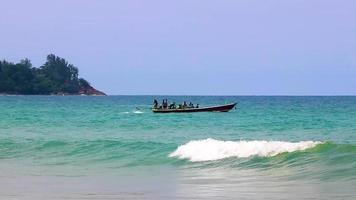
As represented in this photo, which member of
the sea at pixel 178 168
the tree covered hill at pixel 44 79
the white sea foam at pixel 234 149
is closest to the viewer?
the sea at pixel 178 168

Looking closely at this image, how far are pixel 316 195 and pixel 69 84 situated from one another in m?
175

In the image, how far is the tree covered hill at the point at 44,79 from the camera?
552ft

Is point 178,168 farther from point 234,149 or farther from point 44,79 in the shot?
point 44,79

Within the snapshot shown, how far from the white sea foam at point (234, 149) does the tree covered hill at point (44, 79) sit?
146 metres

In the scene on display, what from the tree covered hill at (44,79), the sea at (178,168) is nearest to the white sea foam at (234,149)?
the sea at (178,168)

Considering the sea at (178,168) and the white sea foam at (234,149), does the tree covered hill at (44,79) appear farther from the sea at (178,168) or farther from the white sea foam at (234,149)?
the white sea foam at (234,149)

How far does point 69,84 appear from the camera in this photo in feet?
611

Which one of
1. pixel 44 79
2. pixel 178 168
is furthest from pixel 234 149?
pixel 44 79

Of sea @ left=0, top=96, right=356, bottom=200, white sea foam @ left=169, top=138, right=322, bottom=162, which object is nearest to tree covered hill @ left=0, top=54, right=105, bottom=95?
sea @ left=0, top=96, right=356, bottom=200

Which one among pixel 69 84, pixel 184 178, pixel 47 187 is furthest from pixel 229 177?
pixel 69 84

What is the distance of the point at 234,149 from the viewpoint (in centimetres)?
2317

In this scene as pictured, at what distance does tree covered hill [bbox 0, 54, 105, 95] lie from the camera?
168m

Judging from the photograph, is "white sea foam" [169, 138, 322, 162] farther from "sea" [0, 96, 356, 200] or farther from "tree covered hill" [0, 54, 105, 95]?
"tree covered hill" [0, 54, 105, 95]

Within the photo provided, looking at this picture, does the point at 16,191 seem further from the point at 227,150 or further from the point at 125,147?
the point at 125,147
